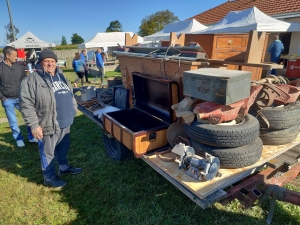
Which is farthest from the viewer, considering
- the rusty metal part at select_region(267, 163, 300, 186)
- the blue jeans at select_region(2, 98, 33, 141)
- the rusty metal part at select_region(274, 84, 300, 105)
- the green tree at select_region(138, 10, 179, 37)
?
the green tree at select_region(138, 10, 179, 37)

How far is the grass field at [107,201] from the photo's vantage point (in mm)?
2623

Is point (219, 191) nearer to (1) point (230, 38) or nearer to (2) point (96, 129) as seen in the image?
(1) point (230, 38)

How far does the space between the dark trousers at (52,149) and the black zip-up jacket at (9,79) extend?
176 cm

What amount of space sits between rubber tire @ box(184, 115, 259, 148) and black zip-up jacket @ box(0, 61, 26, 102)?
3.73 metres

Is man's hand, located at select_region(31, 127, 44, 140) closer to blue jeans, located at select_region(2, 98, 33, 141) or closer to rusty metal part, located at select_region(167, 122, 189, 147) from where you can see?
rusty metal part, located at select_region(167, 122, 189, 147)

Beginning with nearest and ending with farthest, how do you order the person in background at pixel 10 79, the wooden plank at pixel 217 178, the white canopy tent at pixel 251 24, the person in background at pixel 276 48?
the wooden plank at pixel 217 178
the person in background at pixel 10 79
the white canopy tent at pixel 251 24
the person in background at pixel 276 48

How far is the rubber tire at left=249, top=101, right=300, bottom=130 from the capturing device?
8.64 feet

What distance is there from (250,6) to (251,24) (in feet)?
25.8

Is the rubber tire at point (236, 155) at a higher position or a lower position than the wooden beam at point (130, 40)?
lower

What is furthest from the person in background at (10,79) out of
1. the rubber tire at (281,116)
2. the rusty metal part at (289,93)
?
the rusty metal part at (289,93)

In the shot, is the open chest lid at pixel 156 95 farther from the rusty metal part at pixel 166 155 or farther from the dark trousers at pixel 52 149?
the dark trousers at pixel 52 149

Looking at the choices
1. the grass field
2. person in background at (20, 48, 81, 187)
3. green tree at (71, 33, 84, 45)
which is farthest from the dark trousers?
green tree at (71, 33, 84, 45)

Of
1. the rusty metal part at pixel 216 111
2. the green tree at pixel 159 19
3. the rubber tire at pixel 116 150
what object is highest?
the green tree at pixel 159 19

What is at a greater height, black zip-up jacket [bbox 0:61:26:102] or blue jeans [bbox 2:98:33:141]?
black zip-up jacket [bbox 0:61:26:102]
